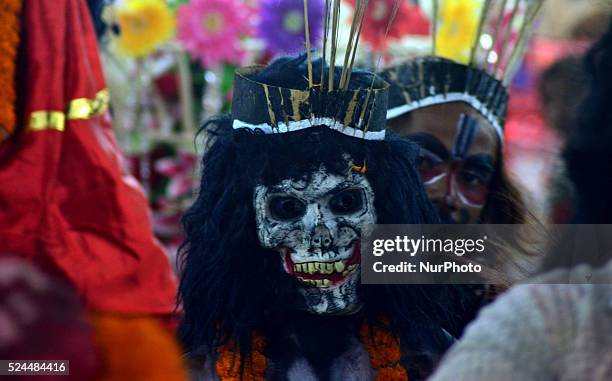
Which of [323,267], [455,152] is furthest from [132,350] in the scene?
[455,152]

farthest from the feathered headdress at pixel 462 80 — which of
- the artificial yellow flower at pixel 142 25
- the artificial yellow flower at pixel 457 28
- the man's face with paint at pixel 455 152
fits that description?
the artificial yellow flower at pixel 142 25

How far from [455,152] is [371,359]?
85 centimetres

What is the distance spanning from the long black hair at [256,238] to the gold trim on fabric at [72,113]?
0.61 meters

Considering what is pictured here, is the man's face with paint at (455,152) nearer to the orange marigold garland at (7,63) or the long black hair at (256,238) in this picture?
the long black hair at (256,238)

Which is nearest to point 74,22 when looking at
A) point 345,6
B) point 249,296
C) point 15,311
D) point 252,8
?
point 249,296

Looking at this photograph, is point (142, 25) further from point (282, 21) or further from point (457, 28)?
point (457, 28)

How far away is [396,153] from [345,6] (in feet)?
8.17

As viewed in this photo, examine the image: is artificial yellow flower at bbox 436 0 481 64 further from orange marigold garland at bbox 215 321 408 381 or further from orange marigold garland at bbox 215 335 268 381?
orange marigold garland at bbox 215 335 268 381

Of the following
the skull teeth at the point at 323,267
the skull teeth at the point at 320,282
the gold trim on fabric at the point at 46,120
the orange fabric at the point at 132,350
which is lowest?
the skull teeth at the point at 320,282

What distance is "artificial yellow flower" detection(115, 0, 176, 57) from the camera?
17.2 ft

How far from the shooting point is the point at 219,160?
6.77 ft

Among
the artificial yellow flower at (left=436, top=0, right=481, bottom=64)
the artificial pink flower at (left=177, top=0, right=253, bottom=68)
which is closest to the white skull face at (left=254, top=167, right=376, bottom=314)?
the artificial yellow flower at (left=436, top=0, right=481, bottom=64)

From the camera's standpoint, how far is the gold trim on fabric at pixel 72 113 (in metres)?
2.48

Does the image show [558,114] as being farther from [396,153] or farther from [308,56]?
[308,56]
